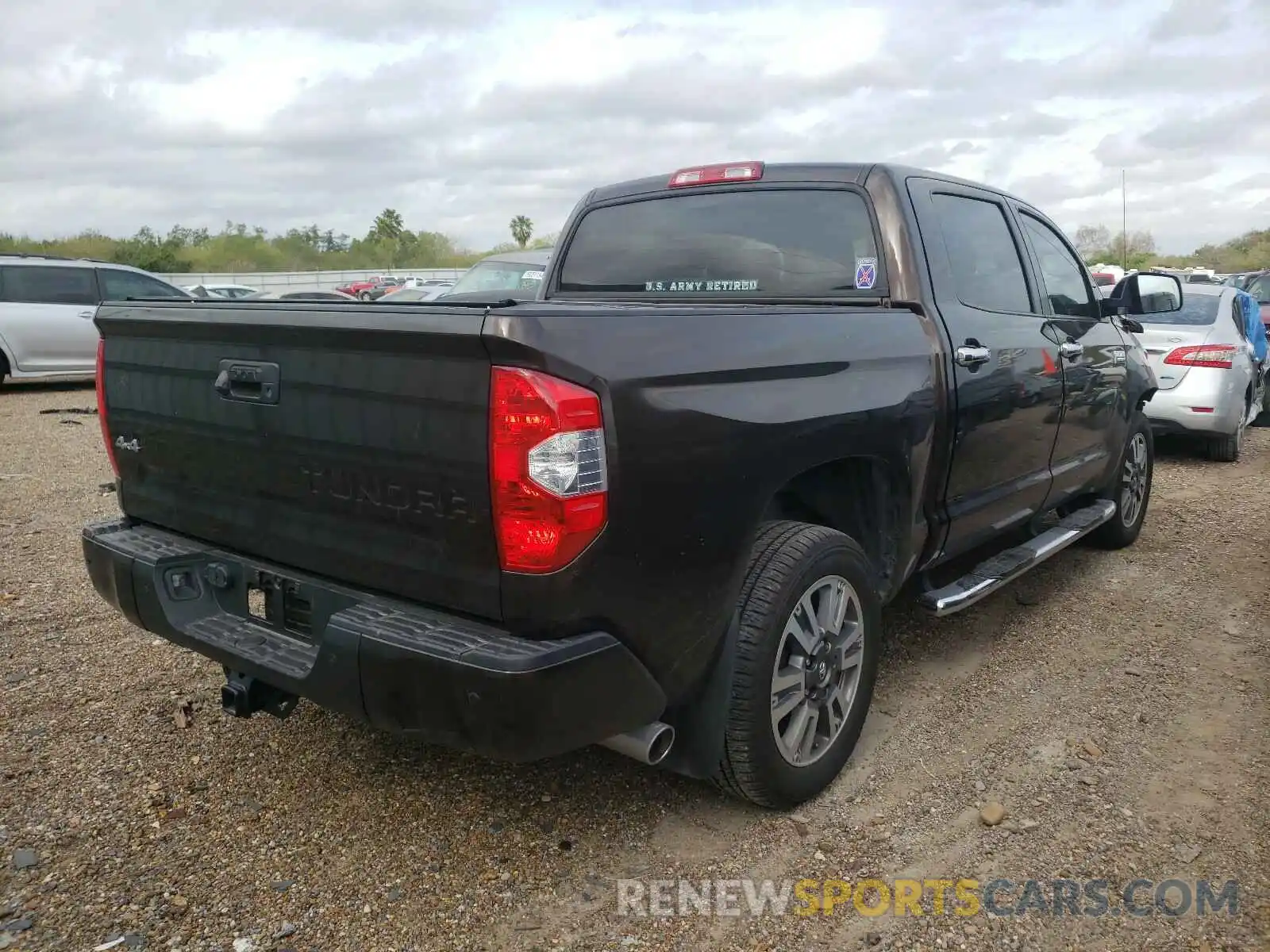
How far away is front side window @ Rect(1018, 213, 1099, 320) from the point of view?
4699 millimetres

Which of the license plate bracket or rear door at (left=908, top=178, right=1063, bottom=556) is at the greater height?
rear door at (left=908, top=178, right=1063, bottom=556)

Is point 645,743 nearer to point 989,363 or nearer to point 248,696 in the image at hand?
point 248,696

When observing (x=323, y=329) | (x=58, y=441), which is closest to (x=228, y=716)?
(x=323, y=329)

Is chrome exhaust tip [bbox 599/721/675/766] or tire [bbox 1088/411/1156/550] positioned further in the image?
tire [bbox 1088/411/1156/550]

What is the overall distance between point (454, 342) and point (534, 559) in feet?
1.66

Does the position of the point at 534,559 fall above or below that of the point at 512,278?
below

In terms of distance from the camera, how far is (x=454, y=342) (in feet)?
7.20

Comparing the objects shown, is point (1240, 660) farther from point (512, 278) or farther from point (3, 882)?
point (512, 278)

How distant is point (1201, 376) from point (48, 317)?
12903mm

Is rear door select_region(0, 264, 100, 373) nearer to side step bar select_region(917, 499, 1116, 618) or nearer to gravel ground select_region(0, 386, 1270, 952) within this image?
gravel ground select_region(0, 386, 1270, 952)

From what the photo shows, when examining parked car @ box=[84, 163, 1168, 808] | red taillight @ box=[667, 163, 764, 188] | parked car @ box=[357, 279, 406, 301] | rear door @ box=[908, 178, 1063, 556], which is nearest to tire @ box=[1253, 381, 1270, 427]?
rear door @ box=[908, 178, 1063, 556]

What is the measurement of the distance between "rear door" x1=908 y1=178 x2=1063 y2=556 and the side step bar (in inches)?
5.3

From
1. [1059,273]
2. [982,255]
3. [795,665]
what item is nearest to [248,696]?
[795,665]

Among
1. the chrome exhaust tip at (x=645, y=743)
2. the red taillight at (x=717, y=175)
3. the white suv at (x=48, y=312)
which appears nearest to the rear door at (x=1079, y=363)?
the red taillight at (x=717, y=175)
